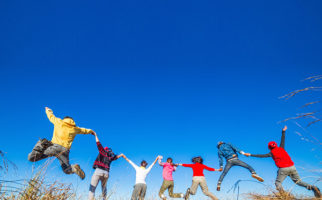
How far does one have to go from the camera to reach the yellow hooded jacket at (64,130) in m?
6.70

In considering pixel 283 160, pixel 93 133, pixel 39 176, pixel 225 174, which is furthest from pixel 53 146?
pixel 283 160

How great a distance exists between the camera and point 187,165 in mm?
8945

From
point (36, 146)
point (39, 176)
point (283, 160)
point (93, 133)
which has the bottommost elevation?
point (39, 176)

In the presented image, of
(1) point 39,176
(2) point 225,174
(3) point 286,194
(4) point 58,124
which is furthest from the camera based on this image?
(2) point 225,174

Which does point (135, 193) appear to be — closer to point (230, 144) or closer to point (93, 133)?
point (93, 133)

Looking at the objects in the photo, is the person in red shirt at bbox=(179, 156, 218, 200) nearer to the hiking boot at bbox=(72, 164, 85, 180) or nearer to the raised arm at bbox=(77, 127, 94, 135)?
the hiking boot at bbox=(72, 164, 85, 180)

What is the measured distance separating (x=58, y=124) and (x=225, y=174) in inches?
235

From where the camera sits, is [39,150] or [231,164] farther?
[231,164]

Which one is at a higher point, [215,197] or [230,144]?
[230,144]

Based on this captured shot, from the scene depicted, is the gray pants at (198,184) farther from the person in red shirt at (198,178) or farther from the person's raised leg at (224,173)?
the person's raised leg at (224,173)

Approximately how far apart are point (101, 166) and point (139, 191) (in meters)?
1.62

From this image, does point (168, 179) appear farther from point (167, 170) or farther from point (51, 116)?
point (51, 116)

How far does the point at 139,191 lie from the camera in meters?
8.04

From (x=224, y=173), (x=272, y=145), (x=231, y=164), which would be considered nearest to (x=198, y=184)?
(x=224, y=173)
